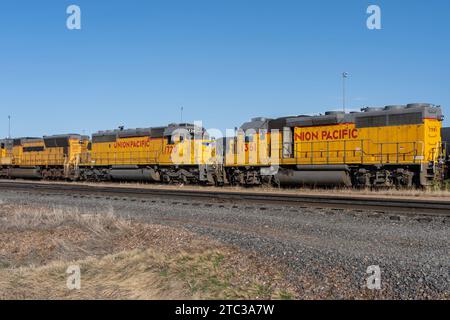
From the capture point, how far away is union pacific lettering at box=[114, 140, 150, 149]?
3228 centimetres

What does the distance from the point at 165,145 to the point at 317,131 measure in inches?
438

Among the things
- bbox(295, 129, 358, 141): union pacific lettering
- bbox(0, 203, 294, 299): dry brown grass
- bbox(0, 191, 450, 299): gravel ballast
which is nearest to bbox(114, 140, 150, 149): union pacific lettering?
bbox(295, 129, 358, 141): union pacific lettering

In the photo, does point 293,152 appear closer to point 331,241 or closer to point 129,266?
point 331,241

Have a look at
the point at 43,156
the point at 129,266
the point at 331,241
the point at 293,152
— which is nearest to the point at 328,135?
the point at 293,152

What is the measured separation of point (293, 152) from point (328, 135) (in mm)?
2092

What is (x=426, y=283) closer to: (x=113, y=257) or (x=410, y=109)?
(x=113, y=257)

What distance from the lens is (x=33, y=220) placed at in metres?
13.0

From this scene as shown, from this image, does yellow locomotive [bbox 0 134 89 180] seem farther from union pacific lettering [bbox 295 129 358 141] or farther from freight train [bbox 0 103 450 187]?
union pacific lettering [bbox 295 129 358 141]

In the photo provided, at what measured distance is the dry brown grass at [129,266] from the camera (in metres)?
6.14

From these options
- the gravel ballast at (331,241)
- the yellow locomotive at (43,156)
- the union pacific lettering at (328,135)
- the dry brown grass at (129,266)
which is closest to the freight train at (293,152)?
the union pacific lettering at (328,135)

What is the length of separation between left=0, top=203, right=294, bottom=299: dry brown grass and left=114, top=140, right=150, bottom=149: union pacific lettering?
20764 mm

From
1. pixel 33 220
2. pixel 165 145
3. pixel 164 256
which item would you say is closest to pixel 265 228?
pixel 164 256

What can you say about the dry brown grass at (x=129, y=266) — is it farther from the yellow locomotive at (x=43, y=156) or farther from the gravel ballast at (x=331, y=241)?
the yellow locomotive at (x=43, y=156)

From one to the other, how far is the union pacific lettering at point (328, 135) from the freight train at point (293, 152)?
0.15 ft
